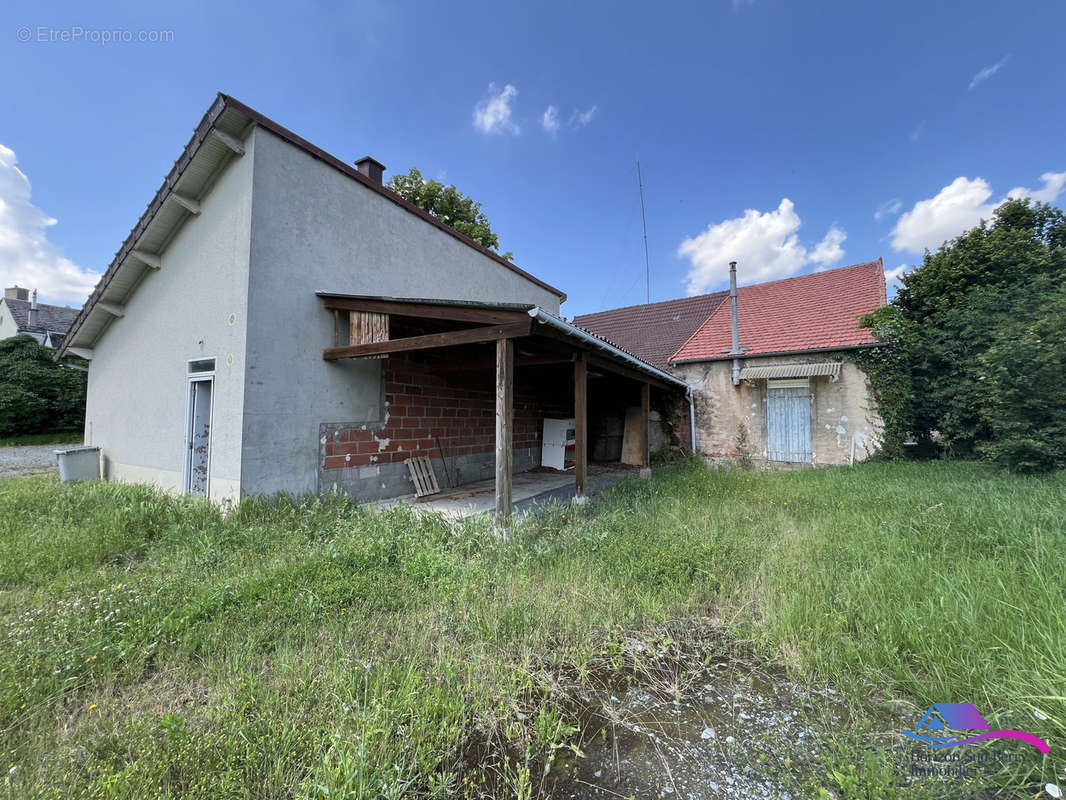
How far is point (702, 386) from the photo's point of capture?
11469 mm

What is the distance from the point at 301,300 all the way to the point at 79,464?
6127 mm

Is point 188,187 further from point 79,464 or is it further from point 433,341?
point 79,464

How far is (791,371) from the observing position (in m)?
10.0

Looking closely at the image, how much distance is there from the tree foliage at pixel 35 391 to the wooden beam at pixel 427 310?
56.9 feet

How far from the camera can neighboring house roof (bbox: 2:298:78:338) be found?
20.7 meters

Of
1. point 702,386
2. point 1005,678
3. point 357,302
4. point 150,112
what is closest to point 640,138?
point 702,386

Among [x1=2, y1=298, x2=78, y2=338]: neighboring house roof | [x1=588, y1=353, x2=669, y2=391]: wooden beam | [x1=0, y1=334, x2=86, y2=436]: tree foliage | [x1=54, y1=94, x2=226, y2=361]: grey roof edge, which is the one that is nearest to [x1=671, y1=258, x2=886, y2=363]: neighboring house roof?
[x1=588, y1=353, x2=669, y2=391]: wooden beam

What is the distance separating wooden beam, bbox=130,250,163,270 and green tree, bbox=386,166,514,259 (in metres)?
11.0

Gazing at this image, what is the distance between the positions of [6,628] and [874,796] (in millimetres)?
4667

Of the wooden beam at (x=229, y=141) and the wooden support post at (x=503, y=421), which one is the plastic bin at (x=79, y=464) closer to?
the wooden beam at (x=229, y=141)

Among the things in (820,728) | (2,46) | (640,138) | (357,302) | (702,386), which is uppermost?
(640,138)

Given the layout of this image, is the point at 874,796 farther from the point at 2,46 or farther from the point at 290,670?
the point at 2,46

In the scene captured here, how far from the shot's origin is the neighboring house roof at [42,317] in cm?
2072

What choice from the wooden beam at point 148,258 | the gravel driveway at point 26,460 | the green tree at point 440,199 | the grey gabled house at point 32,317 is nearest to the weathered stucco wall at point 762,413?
the green tree at point 440,199
